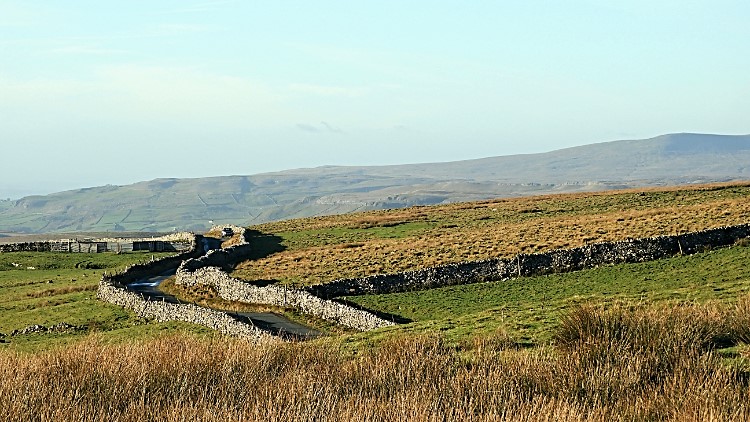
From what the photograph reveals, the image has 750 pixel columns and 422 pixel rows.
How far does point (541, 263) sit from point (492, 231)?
24.4m

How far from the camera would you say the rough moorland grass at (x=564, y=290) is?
2673 centimetres

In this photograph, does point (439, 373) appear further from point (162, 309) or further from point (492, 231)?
point (492, 231)

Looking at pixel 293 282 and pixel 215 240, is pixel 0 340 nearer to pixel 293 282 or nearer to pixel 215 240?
pixel 293 282

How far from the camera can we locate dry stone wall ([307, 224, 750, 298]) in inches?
1571

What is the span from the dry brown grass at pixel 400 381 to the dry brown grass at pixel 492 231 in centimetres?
3129

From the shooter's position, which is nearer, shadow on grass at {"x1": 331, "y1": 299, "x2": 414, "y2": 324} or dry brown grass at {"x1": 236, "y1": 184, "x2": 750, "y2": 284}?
shadow on grass at {"x1": 331, "y1": 299, "x2": 414, "y2": 324}

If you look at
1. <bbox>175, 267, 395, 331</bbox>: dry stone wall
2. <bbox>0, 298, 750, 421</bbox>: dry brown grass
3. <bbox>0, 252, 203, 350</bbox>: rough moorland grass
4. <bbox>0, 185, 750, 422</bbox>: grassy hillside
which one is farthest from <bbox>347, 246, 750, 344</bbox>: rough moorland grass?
<bbox>0, 252, 203, 350</bbox>: rough moorland grass

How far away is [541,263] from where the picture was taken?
41.1m

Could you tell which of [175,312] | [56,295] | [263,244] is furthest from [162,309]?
[263,244]

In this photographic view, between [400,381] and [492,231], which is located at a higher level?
[400,381]

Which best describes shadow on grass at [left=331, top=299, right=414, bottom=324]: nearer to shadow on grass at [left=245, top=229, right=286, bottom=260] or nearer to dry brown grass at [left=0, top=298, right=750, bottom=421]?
dry brown grass at [left=0, top=298, right=750, bottom=421]

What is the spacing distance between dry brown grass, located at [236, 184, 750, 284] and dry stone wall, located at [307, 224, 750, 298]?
636cm

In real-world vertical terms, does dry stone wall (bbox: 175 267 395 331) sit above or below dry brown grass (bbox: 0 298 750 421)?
below

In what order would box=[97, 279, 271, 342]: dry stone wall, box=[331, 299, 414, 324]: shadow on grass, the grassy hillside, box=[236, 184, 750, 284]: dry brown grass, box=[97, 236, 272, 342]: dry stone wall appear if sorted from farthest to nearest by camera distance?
box=[236, 184, 750, 284]: dry brown grass, box=[97, 236, 272, 342]: dry stone wall, box=[97, 279, 271, 342]: dry stone wall, box=[331, 299, 414, 324]: shadow on grass, the grassy hillside
